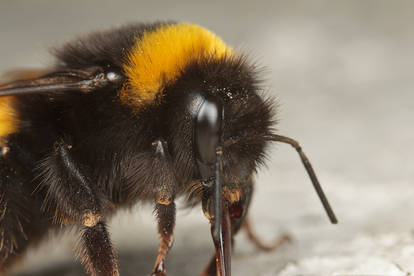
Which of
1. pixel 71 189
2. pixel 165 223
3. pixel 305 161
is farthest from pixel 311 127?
pixel 71 189

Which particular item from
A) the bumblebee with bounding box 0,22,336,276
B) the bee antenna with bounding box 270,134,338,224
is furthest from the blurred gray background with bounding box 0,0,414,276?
the bumblebee with bounding box 0,22,336,276

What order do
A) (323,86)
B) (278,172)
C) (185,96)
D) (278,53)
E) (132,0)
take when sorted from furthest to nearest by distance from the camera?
(132,0) < (278,53) < (323,86) < (278,172) < (185,96)

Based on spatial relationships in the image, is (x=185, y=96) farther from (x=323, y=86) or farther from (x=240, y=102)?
(x=323, y=86)

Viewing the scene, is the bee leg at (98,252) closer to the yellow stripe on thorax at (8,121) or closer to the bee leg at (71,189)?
the bee leg at (71,189)

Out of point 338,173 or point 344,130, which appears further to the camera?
point 344,130

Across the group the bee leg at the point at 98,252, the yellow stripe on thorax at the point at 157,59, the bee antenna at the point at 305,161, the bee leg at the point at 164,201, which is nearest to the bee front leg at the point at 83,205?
the bee leg at the point at 98,252

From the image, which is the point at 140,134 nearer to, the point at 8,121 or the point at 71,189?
the point at 71,189

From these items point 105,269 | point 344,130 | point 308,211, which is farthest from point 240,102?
point 344,130
